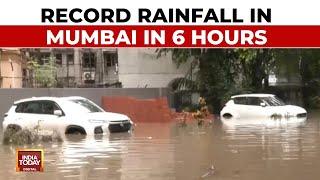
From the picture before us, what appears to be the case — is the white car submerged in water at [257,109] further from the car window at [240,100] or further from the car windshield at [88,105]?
the car windshield at [88,105]

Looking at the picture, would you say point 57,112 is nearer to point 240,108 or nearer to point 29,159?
point 240,108

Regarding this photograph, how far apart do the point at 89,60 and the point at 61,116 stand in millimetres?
4727

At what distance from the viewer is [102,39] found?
433 cm

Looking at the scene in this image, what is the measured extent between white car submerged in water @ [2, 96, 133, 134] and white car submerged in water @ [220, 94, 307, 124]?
2765 mm

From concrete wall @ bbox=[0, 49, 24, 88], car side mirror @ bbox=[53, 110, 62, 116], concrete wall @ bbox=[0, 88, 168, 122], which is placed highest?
concrete wall @ bbox=[0, 49, 24, 88]

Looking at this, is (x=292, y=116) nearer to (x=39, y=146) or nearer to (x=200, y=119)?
(x=200, y=119)

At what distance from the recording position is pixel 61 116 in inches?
488

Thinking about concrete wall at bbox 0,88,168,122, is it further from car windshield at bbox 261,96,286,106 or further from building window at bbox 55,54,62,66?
car windshield at bbox 261,96,286,106

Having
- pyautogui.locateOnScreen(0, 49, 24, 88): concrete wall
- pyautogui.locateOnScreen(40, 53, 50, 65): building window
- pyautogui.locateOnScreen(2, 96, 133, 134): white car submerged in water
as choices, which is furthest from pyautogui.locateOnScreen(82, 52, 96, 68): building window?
pyautogui.locateOnScreen(2, 96, 133, 134): white car submerged in water

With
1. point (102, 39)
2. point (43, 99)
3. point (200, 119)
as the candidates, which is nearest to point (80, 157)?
point (43, 99)

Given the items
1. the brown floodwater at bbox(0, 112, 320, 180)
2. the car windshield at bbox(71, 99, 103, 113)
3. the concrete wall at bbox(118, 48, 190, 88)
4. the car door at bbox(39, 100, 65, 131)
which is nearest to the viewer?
the brown floodwater at bbox(0, 112, 320, 180)

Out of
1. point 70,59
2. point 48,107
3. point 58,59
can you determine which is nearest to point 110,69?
point 58,59

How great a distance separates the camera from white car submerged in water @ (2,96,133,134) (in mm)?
12059

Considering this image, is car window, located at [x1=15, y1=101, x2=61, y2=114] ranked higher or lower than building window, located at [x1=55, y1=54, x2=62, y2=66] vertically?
lower
